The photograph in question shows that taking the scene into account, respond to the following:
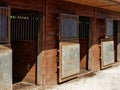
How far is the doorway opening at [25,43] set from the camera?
831 centimetres

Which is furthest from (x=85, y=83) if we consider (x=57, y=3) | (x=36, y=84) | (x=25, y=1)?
(x=25, y=1)

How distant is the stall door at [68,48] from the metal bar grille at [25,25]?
32.5 inches

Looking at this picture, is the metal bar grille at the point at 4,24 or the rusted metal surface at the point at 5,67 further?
the metal bar grille at the point at 4,24

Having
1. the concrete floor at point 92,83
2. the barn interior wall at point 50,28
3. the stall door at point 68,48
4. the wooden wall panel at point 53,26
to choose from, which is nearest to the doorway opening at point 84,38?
the concrete floor at point 92,83

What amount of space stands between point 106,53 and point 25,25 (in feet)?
15.9

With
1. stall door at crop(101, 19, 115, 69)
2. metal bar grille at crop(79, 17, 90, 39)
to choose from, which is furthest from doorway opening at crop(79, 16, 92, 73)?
stall door at crop(101, 19, 115, 69)

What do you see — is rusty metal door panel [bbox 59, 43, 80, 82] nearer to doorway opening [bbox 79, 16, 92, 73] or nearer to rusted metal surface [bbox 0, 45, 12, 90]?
doorway opening [bbox 79, 16, 92, 73]

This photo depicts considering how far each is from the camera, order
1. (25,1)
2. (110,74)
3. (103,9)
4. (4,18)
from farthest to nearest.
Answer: (103,9), (110,74), (25,1), (4,18)

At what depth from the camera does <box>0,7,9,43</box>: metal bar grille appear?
6.34 metres

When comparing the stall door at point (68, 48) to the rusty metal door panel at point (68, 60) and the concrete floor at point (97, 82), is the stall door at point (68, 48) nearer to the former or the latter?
the rusty metal door panel at point (68, 60)

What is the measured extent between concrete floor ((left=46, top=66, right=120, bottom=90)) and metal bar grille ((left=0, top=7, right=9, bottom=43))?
8.13ft

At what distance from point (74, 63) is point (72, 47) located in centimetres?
59

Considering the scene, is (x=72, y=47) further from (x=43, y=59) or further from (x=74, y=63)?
(x=43, y=59)

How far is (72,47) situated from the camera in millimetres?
9219
